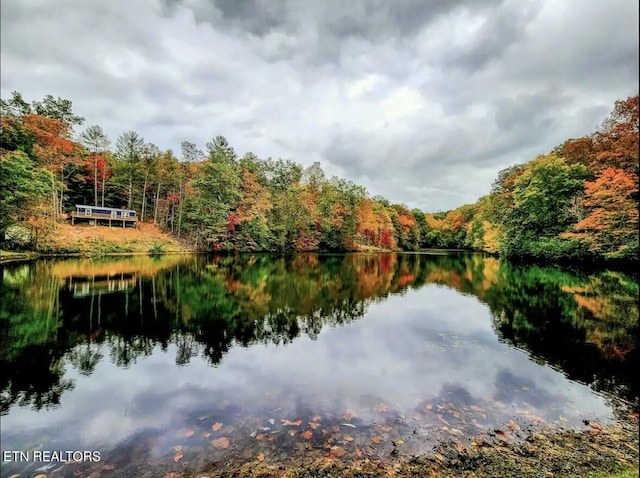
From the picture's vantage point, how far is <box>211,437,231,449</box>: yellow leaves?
521 centimetres

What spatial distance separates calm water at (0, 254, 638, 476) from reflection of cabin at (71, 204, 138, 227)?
35.8m

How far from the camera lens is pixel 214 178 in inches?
1999

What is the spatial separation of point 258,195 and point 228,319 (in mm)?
45130

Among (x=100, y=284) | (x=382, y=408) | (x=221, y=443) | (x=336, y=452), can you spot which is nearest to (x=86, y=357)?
(x=221, y=443)

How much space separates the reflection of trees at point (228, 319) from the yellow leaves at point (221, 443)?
3945mm

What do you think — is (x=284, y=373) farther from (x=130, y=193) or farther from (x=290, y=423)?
(x=130, y=193)

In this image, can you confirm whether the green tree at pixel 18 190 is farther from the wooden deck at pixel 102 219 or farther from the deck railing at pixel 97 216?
the wooden deck at pixel 102 219

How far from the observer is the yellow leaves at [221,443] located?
5215mm

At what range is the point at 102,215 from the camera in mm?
49562

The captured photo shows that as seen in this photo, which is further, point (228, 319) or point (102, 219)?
point (102, 219)

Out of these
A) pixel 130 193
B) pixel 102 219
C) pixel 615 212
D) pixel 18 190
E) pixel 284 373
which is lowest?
pixel 284 373

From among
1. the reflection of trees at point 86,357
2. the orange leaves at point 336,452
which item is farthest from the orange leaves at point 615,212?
the reflection of trees at point 86,357

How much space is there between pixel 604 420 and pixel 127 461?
800 centimetres

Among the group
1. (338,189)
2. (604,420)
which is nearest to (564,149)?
(338,189)
